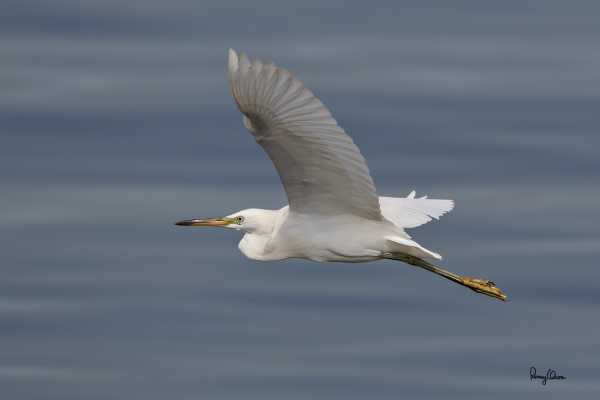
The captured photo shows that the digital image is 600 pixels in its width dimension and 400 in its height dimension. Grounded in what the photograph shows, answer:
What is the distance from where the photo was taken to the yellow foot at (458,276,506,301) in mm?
16453

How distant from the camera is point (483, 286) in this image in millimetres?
16500

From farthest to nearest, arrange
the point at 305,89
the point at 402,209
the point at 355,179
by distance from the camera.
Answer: the point at 402,209, the point at 355,179, the point at 305,89

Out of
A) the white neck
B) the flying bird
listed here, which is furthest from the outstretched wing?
the white neck

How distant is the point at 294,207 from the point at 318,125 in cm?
207

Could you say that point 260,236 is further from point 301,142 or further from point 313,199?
point 301,142

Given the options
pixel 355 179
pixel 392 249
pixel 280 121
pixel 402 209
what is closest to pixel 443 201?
pixel 402 209

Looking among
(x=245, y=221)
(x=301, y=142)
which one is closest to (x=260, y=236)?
(x=245, y=221)

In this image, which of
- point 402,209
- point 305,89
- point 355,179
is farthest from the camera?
point 402,209

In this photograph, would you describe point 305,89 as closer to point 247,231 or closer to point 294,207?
point 294,207

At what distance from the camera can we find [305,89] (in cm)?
1170

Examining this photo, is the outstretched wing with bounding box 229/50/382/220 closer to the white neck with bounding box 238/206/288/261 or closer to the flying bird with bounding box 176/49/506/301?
the flying bird with bounding box 176/49/506/301

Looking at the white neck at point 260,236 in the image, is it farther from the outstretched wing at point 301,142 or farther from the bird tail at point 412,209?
the bird tail at point 412,209

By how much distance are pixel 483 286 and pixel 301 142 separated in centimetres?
459

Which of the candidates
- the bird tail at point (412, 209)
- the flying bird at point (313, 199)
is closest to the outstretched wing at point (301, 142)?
the flying bird at point (313, 199)
